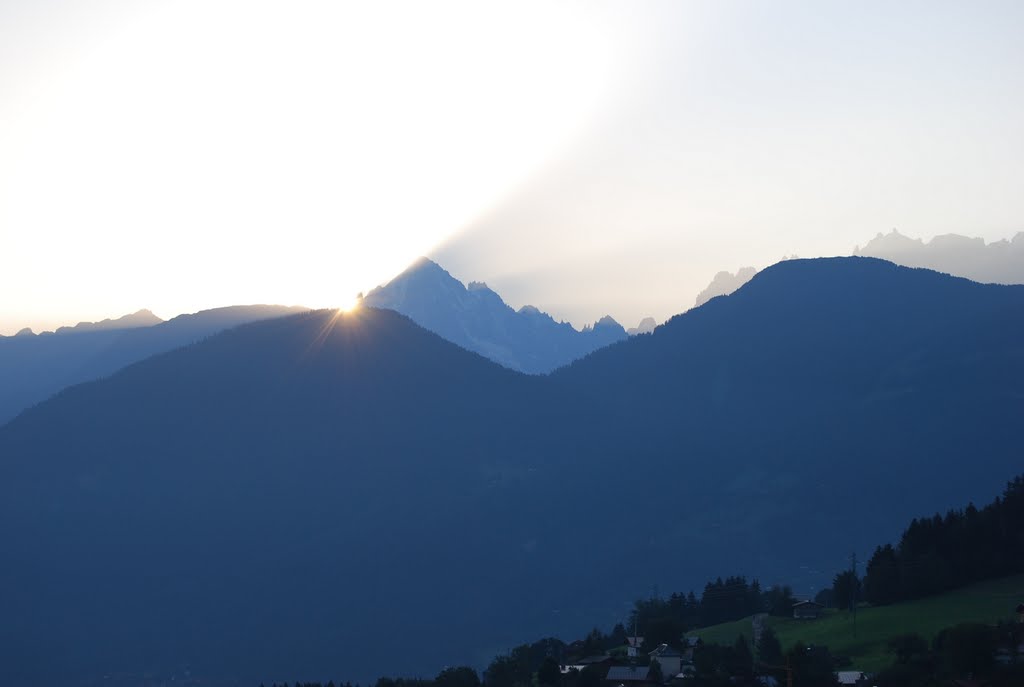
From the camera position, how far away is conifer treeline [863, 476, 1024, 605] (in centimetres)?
11344

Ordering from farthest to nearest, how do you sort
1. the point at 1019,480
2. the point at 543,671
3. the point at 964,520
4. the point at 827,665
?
the point at 1019,480, the point at 964,520, the point at 543,671, the point at 827,665

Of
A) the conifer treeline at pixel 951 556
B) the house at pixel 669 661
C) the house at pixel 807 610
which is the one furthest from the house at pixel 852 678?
the house at pixel 807 610

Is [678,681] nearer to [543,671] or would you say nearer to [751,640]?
[543,671]

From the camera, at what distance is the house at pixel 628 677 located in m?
94.3

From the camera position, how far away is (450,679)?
102 m

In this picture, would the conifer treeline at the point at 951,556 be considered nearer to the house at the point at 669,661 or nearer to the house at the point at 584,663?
the house at the point at 669,661

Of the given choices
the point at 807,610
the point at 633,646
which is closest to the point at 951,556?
the point at 807,610

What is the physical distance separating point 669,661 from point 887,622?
1871 cm

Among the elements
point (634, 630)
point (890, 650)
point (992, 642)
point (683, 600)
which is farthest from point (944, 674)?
point (683, 600)

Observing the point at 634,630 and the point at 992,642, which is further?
the point at 634,630

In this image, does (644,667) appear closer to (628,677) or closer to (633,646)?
(628,677)

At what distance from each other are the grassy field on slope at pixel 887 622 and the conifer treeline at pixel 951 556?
1.39 m

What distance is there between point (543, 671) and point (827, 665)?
20933mm

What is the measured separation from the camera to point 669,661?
327 feet
